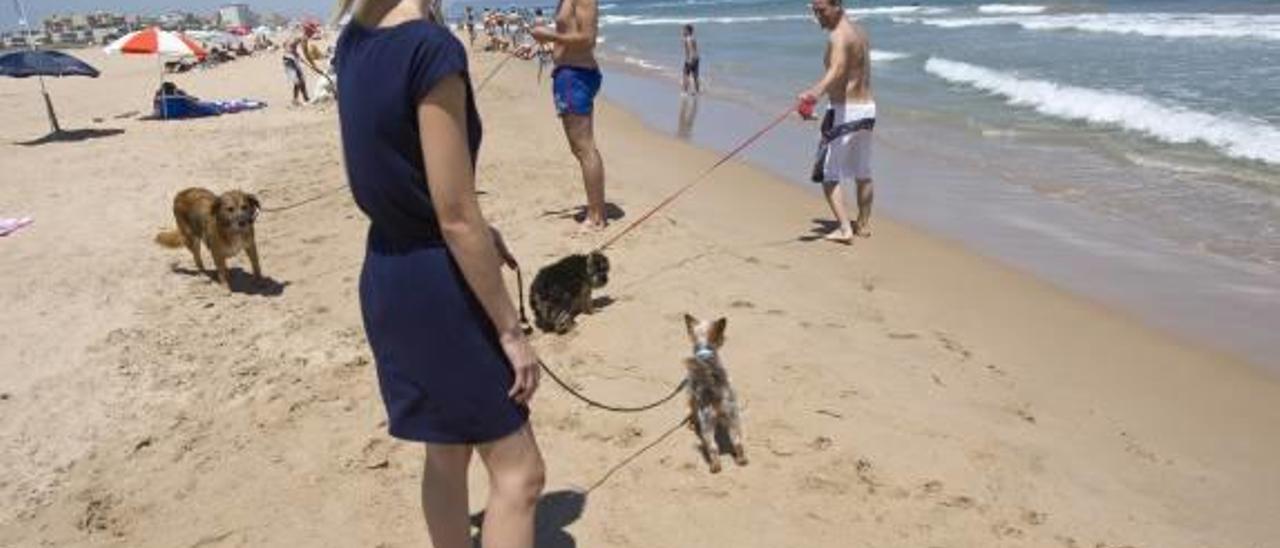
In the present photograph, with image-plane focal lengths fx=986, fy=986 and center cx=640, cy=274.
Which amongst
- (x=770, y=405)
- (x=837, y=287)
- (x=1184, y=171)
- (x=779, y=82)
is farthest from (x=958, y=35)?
(x=770, y=405)

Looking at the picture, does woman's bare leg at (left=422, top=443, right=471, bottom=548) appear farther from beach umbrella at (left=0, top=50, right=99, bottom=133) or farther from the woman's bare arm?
beach umbrella at (left=0, top=50, right=99, bottom=133)

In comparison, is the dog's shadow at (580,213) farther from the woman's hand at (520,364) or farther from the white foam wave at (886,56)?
the white foam wave at (886,56)

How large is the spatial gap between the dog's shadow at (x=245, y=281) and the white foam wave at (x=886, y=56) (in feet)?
62.6

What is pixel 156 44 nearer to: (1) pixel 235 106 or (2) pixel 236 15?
(1) pixel 235 106

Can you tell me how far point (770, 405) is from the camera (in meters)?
4.61

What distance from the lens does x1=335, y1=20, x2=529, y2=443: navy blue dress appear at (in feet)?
6.75

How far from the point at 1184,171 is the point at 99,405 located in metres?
10.1

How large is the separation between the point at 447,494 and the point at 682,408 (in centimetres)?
202

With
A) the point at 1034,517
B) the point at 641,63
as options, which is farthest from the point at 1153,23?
the point at 1034,517

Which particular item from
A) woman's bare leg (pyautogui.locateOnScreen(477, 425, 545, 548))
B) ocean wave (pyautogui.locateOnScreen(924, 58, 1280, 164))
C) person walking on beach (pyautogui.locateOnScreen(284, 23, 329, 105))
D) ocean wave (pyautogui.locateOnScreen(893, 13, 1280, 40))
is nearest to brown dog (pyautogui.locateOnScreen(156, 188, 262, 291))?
woman's bare leg (pyautogui.locateOnScreen(477, 425, 545, 548))

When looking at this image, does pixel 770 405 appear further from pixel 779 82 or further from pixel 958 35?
pixel 958 35

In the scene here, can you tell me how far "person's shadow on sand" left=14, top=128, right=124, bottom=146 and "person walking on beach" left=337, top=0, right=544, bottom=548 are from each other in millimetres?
15111

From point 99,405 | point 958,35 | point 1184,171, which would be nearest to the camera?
point 99,405

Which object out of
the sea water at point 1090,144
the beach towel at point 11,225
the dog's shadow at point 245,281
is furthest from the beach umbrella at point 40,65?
the dog's shadow at point 245,281
